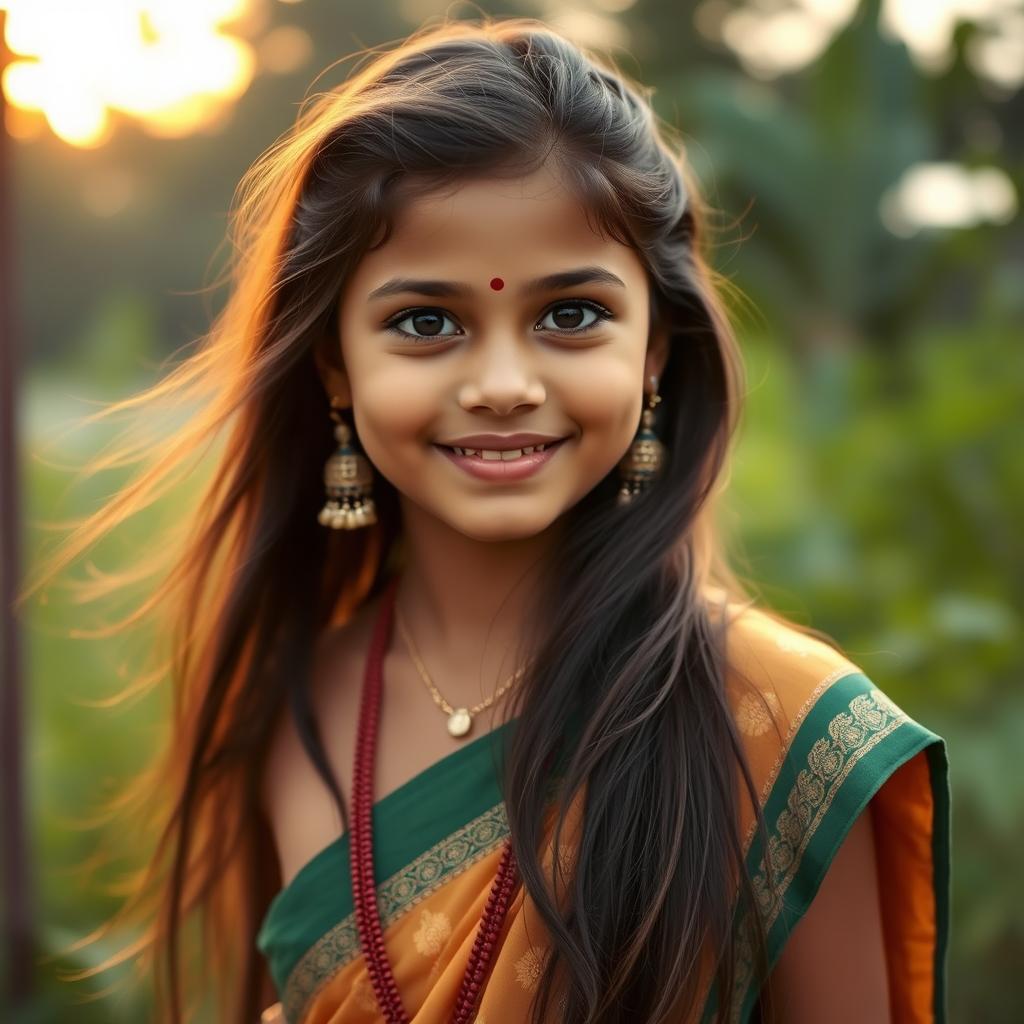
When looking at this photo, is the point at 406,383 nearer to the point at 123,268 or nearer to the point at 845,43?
the point at 845,43

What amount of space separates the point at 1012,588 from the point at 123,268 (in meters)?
8.46

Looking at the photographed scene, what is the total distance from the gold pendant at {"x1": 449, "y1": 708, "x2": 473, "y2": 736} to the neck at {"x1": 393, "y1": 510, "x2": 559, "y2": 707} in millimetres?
23

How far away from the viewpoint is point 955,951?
2.95m

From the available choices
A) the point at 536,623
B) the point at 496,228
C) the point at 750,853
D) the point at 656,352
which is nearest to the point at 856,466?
the point at 656,352

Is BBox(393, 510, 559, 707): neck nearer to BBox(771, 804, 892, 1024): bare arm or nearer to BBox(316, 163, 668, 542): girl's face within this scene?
BBox(316, 163, 668, 542): girl's face

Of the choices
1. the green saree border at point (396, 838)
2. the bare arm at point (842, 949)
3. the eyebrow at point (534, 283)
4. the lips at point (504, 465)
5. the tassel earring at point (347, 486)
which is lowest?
the bare arm at point (842, 949)

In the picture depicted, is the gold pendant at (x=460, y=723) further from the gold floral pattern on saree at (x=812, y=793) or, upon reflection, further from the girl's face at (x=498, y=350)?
the gold floral pattern on saree at (x=812, y=793)

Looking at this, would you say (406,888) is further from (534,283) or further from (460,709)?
(534,283)

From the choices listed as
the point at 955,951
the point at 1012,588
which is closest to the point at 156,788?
the point at 955,951

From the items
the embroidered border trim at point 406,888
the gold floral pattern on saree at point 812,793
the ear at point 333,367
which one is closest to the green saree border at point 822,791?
the gold floral pattern on saree at point 812,793

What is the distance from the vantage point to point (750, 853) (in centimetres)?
135

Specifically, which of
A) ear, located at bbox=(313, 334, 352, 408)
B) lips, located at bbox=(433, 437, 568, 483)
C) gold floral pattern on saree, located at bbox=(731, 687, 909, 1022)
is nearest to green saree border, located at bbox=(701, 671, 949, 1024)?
gold floral pattern on saree, located at bbox=(731, 687, 909, 1022)

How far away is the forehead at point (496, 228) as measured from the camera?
4.27 feet

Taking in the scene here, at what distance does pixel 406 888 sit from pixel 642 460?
611mm
